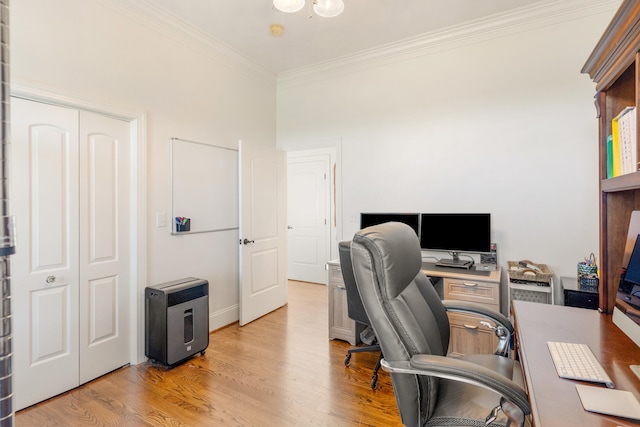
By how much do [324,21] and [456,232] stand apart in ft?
7.60

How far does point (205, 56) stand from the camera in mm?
3197

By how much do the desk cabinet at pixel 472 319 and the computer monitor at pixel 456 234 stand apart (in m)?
0.28

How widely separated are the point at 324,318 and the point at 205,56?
3.11 metres

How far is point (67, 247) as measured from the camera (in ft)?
7.34

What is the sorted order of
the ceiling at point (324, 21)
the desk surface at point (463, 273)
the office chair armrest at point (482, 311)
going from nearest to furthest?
the office chair armrest at point (482, 311) < the desk surface at point (463, 273) < the ceiling at point (324, 21)

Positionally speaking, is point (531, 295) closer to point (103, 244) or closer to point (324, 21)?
point (324, 21)

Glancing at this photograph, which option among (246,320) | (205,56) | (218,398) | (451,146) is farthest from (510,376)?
(205,56)

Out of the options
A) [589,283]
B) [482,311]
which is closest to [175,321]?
[482,311]

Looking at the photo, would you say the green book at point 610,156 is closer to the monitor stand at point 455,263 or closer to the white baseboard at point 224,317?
the monitor stand at point 455,263

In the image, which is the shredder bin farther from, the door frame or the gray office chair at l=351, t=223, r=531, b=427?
the gray office chair at l=351, t=223, r=531, b=427

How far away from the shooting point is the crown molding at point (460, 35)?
8.68 ft

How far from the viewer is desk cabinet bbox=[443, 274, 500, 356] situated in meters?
2.42

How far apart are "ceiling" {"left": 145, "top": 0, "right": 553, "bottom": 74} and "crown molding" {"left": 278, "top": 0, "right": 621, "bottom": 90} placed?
55 millimetres

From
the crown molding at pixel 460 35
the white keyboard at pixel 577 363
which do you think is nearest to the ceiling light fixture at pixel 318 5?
the crown molding at pixel 460 35
